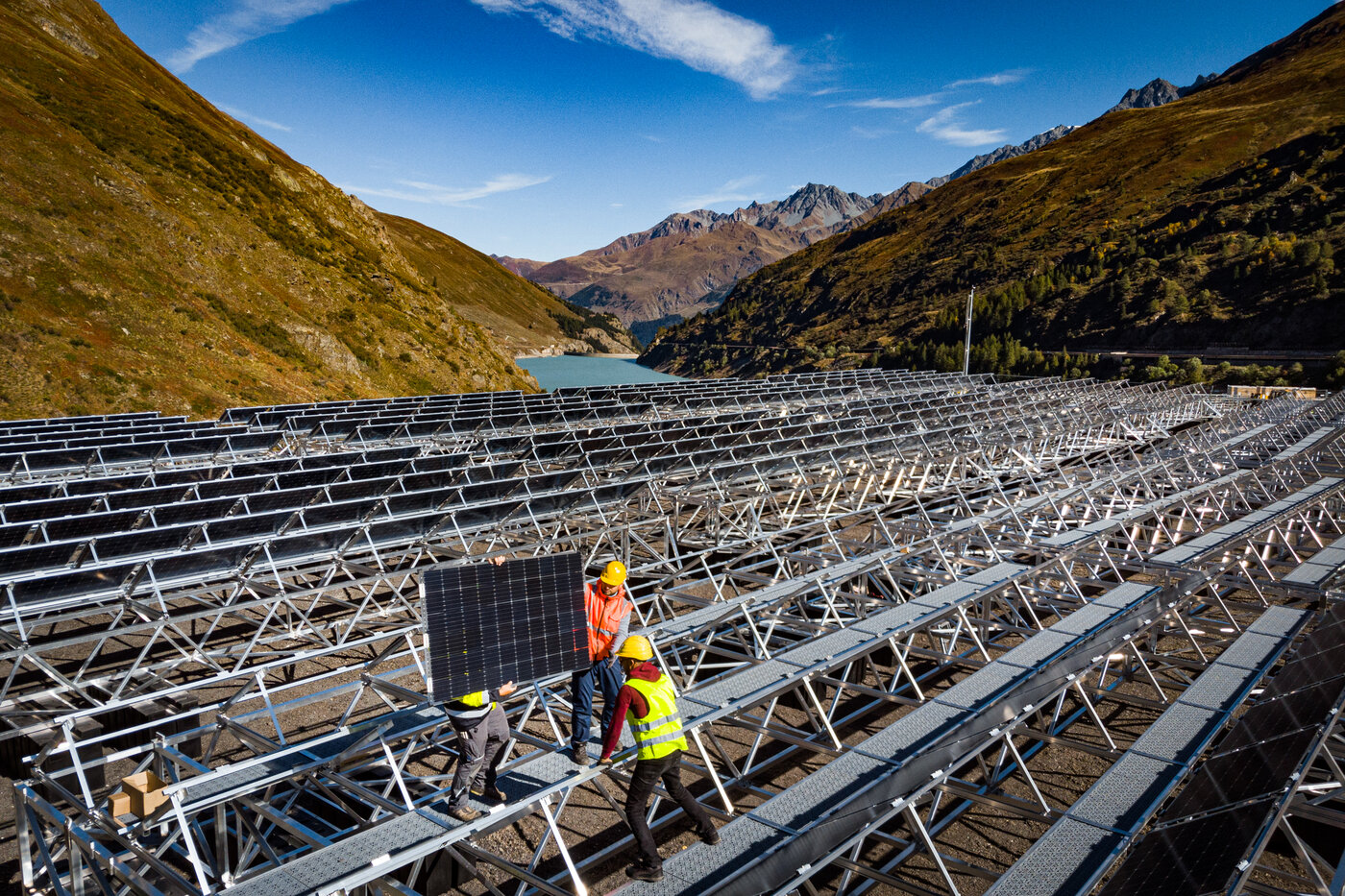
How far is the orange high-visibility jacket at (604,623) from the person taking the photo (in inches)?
267

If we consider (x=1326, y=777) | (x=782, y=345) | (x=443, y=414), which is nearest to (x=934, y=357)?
(x=782, y=345)

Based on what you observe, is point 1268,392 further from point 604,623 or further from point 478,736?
point 478,736

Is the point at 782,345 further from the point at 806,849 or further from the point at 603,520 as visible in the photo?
the point at 806,849

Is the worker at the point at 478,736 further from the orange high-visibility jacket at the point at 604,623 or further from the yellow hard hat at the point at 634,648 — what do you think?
the yellow hard hat at the point at 634,648

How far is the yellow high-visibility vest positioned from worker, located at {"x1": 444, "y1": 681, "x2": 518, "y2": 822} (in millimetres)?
1263

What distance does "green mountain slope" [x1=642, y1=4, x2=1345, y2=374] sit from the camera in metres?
73.0

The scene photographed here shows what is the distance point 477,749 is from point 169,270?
6118cm

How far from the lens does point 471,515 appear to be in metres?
14.2

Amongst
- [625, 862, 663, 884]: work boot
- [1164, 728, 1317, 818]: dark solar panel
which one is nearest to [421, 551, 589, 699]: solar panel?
[625, 862, 663, 884]: work boot

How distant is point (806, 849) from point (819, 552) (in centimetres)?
868

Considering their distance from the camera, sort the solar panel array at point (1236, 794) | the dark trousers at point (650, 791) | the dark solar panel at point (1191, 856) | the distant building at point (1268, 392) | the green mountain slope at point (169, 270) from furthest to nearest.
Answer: the distant building at point (1268, 392)
the green mountain slope at point (169, 270)
the dark trousers at point (650, 791)
the solar panel array at point (1236, 794)
the dark solar panel at point (1191, 856)

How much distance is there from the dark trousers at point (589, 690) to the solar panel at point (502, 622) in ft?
0.67

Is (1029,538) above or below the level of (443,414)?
below

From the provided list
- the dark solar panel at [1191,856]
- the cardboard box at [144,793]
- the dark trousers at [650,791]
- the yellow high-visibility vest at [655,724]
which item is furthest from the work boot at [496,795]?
the dark solar panel at [1191,856]
